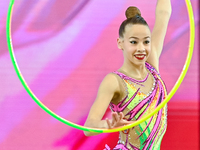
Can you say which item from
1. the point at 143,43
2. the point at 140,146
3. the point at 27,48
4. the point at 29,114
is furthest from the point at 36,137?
the point at 143,43

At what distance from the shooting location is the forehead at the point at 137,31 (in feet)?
4.04

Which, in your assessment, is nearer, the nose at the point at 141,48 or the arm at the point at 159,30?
the nose at the point at 141,48

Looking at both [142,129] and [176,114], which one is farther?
[176,114]

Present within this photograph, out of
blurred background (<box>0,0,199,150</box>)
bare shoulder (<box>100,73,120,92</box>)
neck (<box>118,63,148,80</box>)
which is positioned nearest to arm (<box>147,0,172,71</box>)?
neck (<box>118,63,148,80</box>)

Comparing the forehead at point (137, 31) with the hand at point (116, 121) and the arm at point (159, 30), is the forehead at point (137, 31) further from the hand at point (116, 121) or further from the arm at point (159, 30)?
the hand at point (116, 121)

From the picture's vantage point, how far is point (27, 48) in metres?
1.77

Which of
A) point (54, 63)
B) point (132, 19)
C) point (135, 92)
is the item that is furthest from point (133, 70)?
point (54, 63)

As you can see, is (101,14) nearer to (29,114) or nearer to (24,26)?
(24,26)

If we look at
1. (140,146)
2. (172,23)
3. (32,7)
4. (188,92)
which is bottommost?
(140,146)

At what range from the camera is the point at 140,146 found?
1249 millimetres

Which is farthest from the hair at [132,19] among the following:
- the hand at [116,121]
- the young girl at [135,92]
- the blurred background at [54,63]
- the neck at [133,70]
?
the blurred background at [54,63]

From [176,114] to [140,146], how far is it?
644mm

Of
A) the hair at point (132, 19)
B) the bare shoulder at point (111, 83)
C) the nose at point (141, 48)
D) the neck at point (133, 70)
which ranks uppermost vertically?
the hair at point (132, 19)

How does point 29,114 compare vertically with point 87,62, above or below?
below
